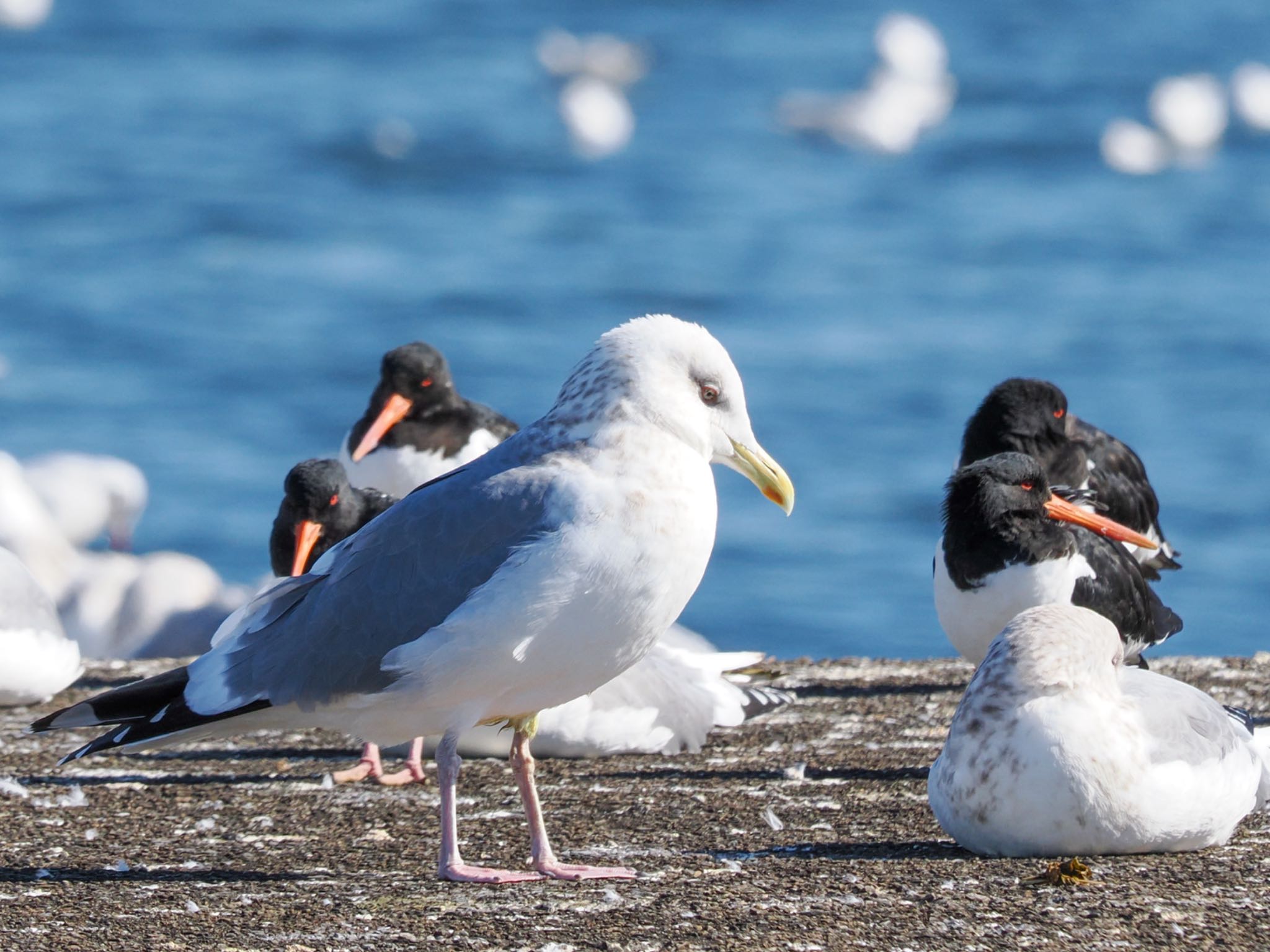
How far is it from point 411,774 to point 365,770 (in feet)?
0.43

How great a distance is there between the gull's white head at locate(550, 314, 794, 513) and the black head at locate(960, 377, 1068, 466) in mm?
3810

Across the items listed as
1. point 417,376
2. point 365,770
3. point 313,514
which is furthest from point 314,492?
point 417,376

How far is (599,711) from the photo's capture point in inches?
223

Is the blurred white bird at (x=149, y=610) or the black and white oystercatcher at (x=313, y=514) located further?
the blurred white bird at (x=149, y=610)

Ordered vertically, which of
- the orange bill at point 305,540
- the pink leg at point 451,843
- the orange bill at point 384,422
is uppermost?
the orange bill at point 384,422

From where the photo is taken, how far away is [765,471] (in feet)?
14.9

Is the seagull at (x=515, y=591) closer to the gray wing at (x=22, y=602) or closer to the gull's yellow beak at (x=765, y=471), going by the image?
the gull's yellow beak at (x=765, y=471)

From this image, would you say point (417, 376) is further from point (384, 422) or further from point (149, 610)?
point (149, 610)

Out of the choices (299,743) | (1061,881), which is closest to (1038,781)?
(1061,881)

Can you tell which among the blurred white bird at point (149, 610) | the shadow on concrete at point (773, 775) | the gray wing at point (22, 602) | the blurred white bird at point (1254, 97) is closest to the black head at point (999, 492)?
the shadow on concrete at point (773, 775)

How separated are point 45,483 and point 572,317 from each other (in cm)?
1176

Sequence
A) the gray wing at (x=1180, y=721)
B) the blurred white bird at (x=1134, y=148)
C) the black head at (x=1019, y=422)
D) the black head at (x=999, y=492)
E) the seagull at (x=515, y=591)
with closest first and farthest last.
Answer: the seagull at (x=515, y=591) < the gray wing at (x=1180, y=721) < the black head at (x=999, y=492) < the black head at (x=1019, y=422) < the blurred white bird at (x=1134, y=148)

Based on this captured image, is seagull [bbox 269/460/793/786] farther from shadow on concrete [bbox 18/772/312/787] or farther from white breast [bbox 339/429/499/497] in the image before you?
white breast [bbox 339/429/499/497]

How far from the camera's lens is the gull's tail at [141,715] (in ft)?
14.3
